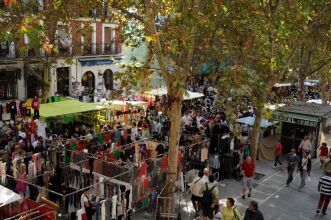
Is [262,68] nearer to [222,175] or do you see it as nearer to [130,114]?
[222,175]

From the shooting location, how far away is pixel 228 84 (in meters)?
11.1

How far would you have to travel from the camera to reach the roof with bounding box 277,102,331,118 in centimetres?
1812

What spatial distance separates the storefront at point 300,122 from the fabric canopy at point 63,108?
8.94 m

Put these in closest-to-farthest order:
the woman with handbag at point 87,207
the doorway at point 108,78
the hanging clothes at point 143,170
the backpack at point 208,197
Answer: the woman with handbag at point 87,207, the backpack at point 208,197, the hanging clothes at point 143,170, the doorway at point 108,78

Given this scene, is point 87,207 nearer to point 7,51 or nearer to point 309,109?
point 309,109

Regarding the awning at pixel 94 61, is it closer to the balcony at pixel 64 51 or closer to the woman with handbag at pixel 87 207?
the balcony at pixel 64 51

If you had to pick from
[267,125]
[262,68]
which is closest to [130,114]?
[267,125]

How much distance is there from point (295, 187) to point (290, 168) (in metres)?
0.92

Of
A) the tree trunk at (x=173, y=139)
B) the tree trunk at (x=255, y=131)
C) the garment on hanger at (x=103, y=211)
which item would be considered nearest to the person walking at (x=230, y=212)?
the tree trunk at (x=173, y=139)

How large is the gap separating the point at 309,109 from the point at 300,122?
1050 millimetres

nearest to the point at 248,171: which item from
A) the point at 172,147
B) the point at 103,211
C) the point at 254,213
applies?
the point at 172,147

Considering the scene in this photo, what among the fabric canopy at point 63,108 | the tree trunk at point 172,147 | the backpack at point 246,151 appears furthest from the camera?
the fabric canopy at point 63,108

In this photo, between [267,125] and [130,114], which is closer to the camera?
[267,125]

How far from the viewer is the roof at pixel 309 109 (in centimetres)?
1812
